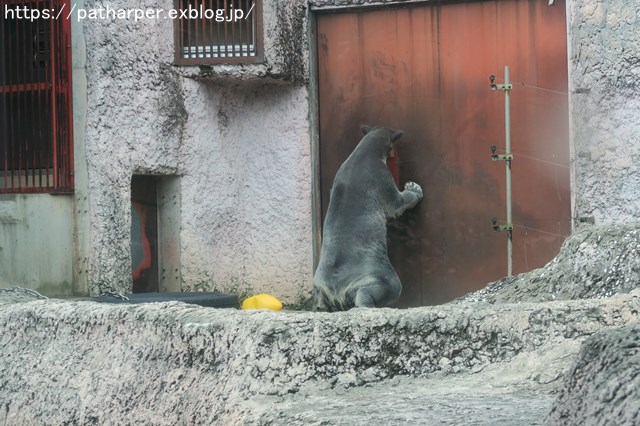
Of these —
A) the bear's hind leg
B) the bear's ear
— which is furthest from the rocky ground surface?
the bear's ear

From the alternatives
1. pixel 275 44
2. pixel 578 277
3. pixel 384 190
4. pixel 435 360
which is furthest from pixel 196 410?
pixel 275 44

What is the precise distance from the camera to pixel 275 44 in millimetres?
7715

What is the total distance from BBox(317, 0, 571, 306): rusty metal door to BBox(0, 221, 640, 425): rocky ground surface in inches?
149

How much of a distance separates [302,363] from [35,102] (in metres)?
4.45

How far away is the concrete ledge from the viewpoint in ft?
12.4

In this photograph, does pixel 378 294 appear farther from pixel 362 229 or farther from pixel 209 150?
pixel 209 150

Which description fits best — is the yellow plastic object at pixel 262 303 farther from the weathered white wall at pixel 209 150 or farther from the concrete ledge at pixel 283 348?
the concrete ledge at pixel 283 348

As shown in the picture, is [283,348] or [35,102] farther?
[35,102]

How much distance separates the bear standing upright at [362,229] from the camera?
6906 millimetres

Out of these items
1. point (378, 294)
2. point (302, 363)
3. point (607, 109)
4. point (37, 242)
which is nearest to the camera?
point (302, 363)

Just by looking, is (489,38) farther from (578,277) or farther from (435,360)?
(435,360)

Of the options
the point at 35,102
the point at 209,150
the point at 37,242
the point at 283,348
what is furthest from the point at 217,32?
the point at 283,348

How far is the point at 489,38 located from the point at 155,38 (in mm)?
2168

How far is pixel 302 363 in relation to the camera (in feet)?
12.4
